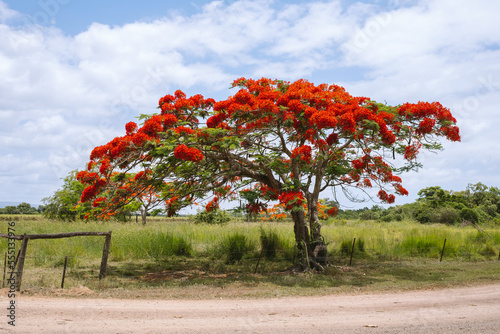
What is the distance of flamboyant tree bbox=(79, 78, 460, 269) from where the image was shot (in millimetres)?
9953

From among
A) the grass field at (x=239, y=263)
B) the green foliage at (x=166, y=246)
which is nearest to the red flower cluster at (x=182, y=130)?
the grass field at (x=239, y=263)

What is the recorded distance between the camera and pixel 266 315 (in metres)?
7.09

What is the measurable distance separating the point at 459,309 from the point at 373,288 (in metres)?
2.47

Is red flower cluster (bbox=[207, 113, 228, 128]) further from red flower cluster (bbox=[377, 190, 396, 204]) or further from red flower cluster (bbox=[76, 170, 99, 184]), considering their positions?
red flower cluster (bbox=[377, 190, 396, 204])

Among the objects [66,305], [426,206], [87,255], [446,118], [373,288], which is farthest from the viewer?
[426,206]

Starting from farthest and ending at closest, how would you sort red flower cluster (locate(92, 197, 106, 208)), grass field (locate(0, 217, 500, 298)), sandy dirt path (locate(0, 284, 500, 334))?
red flower cluster (locate(92, 197, 106, 208)), grass field (locate(0, 217, 500, 298)), sandy dirt path (locate(0, 284, 500, 334))

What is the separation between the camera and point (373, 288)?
1002 cm

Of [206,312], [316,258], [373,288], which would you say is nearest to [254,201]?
[316,258]

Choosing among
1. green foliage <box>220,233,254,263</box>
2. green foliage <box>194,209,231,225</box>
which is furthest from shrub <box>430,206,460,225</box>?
green foliage <box>220,233,254,263</box>

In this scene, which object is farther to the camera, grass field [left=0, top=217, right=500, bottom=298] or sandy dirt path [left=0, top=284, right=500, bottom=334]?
grass field [left=0, top=217, right=500, bottom=298]

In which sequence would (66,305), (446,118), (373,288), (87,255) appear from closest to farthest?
(66,305), (373,288), (446,118), (87,255)

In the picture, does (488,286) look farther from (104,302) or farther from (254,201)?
(104,302)

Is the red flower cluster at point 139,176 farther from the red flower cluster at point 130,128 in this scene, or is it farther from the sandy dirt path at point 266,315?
the sandy dirt path at point 266,315

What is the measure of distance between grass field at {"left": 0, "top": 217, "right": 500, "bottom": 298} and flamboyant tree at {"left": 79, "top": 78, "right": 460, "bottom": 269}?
197 centimetres
